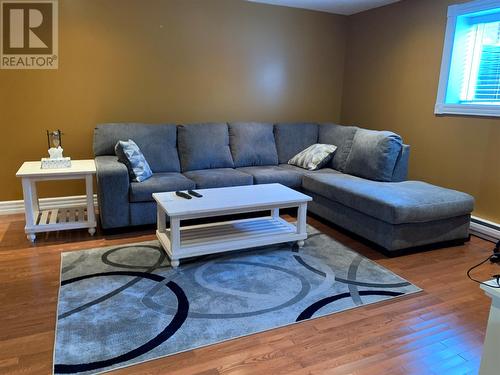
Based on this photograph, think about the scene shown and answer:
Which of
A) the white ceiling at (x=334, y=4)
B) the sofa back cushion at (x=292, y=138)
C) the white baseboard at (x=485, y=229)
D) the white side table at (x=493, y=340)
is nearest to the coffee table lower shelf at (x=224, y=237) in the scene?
the sofa back cushion at (x=292, y=138)

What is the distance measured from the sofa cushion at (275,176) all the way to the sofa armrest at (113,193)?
3.97 feet

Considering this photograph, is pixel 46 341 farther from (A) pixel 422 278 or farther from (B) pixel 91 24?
Answer: (B) pixel 91 24

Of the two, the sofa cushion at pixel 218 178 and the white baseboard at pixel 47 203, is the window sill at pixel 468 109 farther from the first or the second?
the white baseboard at pixel 47 203

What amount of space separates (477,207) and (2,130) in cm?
450

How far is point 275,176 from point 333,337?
6.66 ft

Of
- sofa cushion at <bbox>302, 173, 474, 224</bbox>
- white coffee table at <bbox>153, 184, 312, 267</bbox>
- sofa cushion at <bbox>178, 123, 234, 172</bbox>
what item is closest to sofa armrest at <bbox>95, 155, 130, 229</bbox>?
white coffee table at <bbox>153, 184, 312, 267</bbox>

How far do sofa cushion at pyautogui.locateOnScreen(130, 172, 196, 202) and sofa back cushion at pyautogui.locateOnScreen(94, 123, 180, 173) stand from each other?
277 millimetres

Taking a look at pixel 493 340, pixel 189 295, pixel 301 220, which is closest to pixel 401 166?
pixel 301 220

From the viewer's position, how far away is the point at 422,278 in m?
2.64

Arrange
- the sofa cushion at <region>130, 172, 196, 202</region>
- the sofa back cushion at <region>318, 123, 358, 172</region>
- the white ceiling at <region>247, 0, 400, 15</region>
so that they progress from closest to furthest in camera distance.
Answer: the sofa cushion at <region>130, 172, 196, 202</region> < the sofa back cushion at <region>318, 123, 358, 172</region> < the white ceiling at <region>247, 0, 400, 15</region>

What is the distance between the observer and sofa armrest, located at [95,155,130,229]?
10.3 ft

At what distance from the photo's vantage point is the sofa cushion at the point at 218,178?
3529 mm

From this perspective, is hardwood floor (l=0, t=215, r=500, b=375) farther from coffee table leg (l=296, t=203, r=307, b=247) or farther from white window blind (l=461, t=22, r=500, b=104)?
white window blind (l=461, t=22, r=500, b=104)

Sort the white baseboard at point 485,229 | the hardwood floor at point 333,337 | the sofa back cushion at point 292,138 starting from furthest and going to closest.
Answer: the sofa back cushion at point 292,138
the white baseboard at point 485,229
the hardwood floor at point 333,337
